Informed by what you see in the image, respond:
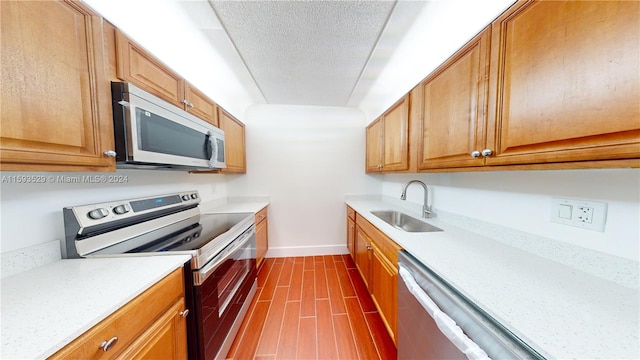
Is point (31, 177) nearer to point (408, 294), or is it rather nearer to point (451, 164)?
point (408, 294)

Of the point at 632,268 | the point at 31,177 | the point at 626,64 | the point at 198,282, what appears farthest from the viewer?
the point at 198,282

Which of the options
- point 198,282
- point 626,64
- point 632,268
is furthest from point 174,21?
point 632,268

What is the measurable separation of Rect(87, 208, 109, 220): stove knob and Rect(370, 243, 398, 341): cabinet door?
1.73 meters

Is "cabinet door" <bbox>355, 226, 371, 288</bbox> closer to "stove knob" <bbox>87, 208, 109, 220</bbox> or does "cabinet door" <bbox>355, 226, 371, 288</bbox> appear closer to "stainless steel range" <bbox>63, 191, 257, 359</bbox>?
"stainless steel range" <bbox>63, 191, 257, 359</bbox>

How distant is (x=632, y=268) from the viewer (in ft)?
2.21

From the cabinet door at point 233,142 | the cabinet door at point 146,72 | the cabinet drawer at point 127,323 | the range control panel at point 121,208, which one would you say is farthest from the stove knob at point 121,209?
the cabinet door at point 233,142

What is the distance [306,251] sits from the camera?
291 centimetres

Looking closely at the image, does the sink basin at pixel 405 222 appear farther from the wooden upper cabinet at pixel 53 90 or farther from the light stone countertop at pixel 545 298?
the wooden upper cabinet at pixel 53 90

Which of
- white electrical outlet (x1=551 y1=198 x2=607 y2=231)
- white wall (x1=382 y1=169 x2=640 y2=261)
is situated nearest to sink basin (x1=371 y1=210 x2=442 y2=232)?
white wall (x1=382 y1=169 x2=640 y2=261)

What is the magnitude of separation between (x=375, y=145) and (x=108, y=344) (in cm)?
250

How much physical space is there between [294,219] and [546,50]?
2.76 meters

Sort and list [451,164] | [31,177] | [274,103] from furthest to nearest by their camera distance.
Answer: [274,103] → [451,164] → [31,177]

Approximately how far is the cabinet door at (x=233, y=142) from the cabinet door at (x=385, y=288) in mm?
1788

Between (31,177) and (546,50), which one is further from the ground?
(546,50)
